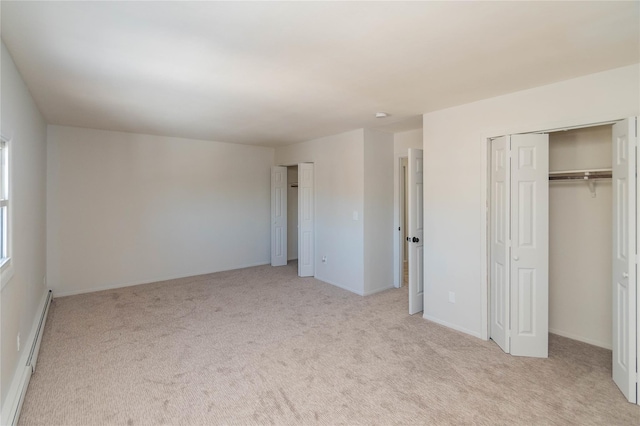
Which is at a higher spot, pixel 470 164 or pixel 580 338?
pixel 470 164

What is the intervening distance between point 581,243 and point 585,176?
717 millimetres

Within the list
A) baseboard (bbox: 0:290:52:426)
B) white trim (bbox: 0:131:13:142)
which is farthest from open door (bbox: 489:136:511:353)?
white trim (bbox: 0:131:13:142)

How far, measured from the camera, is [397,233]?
530 centimetres

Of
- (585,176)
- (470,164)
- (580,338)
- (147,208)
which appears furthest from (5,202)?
(580,338)

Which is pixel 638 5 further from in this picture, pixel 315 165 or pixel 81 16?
pixel 315 165

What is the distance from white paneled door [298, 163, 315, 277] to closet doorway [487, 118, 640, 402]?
10.6ft

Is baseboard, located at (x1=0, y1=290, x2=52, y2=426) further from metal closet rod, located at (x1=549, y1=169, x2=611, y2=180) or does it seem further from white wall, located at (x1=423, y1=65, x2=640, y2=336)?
Result: metal closet rod, located at (x1=549, y1=169, x2=611, y2=180)

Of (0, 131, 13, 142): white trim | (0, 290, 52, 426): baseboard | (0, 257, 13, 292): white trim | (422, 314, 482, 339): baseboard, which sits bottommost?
(422, 314, 482, 339): baseboard

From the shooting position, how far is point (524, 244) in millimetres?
3025

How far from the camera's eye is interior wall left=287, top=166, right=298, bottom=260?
755cm

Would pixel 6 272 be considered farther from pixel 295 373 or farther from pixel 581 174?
pixel 581 174

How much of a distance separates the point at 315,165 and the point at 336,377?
3804mm

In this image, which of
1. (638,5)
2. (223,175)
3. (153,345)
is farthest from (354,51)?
(223,175)

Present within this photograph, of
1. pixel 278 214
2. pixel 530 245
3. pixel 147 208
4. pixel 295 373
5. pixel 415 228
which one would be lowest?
pixel 295 373
